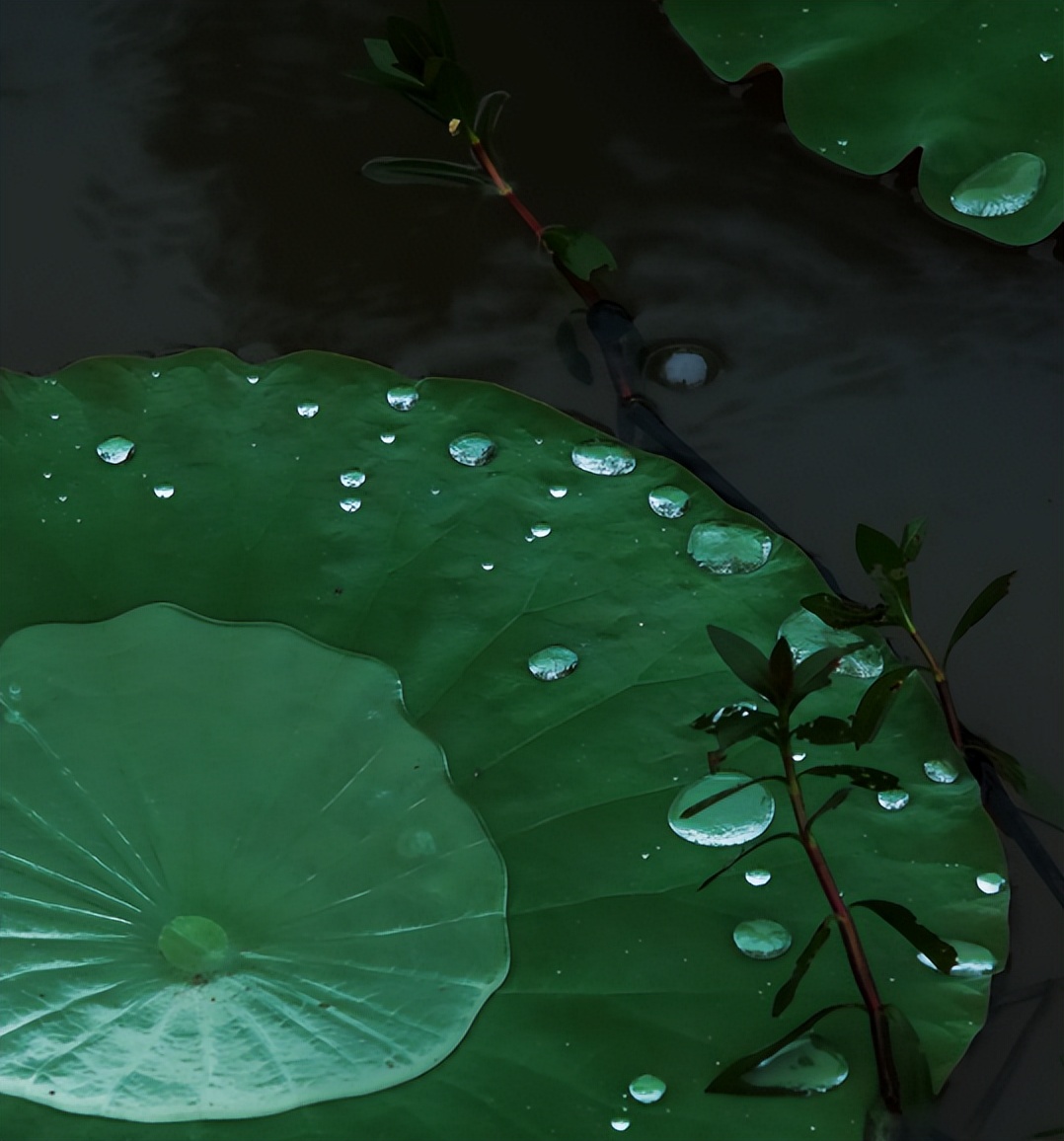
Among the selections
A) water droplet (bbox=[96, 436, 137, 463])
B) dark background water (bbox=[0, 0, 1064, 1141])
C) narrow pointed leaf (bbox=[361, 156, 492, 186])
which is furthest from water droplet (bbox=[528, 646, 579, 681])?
narrow pointed leaf (bbox=[361, 156, 492, 186])

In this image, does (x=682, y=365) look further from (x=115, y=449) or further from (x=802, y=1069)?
(x=802, y=1069)

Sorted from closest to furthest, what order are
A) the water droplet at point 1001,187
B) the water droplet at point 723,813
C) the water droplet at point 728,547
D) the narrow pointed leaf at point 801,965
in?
1. the narrow pointed leaf at point 801,965
2. the water droplet at point 723,813
3. the water droplet at point 728,547
4. the water droplet at point 1001,187

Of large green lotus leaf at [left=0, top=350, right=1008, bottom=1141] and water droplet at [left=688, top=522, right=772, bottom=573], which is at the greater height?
water droplet at [left=688, top=522, right=772, bottom=573]

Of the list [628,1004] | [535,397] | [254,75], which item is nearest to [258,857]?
[628,1004]

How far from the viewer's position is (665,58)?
1326 millimetres

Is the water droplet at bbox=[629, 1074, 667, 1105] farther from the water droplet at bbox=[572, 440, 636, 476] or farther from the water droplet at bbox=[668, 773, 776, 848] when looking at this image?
the water droplet at bbox=[572, 440, 636, 476]

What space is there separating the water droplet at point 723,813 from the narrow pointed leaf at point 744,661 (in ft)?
0.37

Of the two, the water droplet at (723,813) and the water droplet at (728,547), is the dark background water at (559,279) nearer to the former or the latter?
the water droplet at (728,547)

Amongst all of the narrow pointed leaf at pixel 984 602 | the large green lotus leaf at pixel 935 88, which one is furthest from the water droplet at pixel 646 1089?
the large green lotus leaf at pixel 935 88

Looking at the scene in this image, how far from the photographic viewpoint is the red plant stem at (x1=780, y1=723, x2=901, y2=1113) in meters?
0.73

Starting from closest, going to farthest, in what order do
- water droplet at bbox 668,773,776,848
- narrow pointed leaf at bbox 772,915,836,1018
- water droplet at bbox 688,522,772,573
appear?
narrow pointed leaf at bbox 772,915,836,1018 < water droplet at bbox 668,773,776,848 < water droplet at bbox 688,522,772,573

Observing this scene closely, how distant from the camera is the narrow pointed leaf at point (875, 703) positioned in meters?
0.77

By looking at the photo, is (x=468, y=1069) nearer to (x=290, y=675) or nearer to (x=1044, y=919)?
(x=290, y=675)

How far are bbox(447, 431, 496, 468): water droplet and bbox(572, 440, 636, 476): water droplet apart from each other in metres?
0.07
